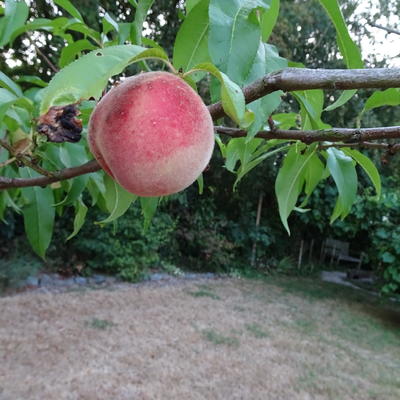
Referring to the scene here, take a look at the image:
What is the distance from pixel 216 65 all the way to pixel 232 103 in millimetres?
68

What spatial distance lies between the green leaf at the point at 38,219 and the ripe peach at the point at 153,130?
50cm

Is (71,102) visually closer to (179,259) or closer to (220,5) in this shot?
(220,5)

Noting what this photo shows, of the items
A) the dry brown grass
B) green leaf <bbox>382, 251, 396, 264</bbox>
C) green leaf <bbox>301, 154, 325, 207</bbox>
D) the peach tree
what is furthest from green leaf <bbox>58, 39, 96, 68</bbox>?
green leaf <bbox>382, 251, 396, 264</bbox>

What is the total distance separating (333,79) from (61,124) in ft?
0.83

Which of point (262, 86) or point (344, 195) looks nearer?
point (262, 86)

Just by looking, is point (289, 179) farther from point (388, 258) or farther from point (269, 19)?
point (388, 258)

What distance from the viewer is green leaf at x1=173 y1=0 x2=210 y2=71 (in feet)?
1.76

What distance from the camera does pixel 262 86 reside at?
0.42m

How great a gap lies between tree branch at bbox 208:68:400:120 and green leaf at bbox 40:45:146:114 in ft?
0.47

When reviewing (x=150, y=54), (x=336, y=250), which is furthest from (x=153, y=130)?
(x=336, y=250)

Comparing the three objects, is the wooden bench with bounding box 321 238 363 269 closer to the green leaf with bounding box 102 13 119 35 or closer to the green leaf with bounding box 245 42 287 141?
the green leaf with bounding box 102 13 119 35

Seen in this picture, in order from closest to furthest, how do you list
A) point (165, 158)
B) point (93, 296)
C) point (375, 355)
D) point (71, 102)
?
point (71, 102)
point (165, 158)
point (375, 355)
point (93, 296)

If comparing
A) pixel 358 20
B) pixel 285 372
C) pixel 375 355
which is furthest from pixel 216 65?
pixel 358 20

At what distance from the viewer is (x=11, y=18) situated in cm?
77
